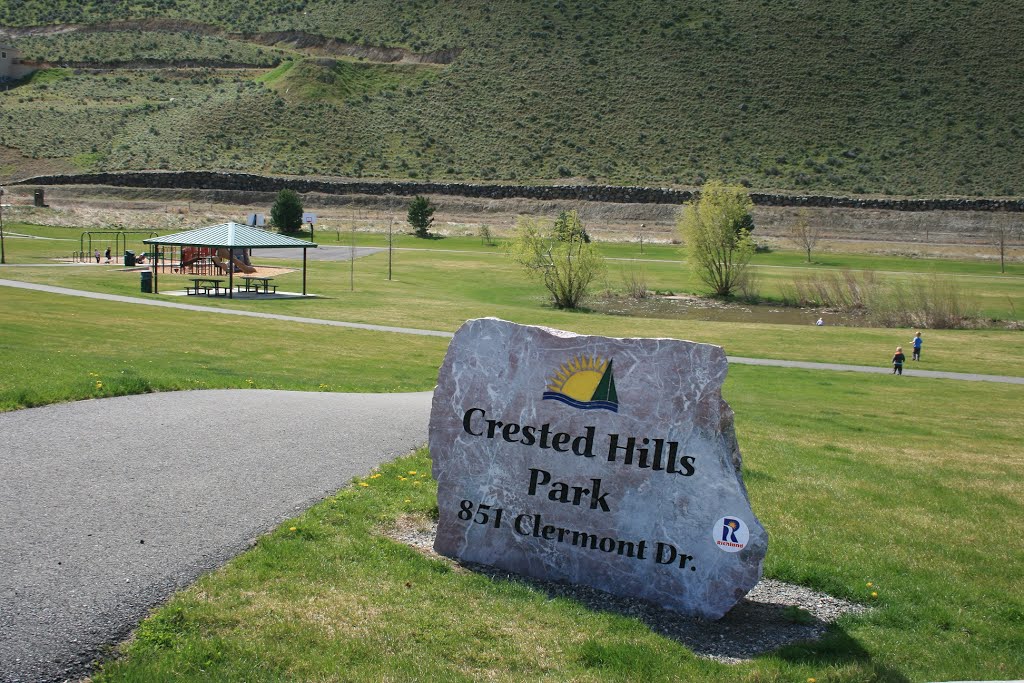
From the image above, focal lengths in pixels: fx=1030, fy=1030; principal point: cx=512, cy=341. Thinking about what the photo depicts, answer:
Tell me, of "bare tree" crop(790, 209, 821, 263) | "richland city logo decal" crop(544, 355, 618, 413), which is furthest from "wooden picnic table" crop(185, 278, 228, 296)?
"bare tree" crop(790, 209, 821, 263)

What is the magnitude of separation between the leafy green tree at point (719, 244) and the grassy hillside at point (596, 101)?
37.1 m

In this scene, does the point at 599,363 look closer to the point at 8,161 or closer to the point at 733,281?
the point at 733,281

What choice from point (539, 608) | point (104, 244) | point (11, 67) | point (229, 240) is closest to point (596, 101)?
point (104, 244)

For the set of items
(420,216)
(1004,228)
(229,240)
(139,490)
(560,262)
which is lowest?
(139,490)

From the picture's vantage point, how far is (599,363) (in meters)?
8.54

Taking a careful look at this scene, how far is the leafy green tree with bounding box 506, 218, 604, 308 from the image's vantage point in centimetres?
4778

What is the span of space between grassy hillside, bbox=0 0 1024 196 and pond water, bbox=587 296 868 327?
142 feet

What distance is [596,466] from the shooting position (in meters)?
8.49

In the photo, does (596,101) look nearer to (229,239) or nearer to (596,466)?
(229,239)

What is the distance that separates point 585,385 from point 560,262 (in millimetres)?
40095

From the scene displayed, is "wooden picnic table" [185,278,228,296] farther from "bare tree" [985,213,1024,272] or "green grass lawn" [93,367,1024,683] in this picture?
"bare tree" [985,213,1024,272]

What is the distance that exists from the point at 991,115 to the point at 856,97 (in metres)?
12.5

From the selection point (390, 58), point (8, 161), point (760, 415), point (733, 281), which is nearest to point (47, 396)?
point (760, 415)

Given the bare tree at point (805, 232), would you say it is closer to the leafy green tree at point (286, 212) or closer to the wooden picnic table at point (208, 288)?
the leafy green tree at point (286, 212)
